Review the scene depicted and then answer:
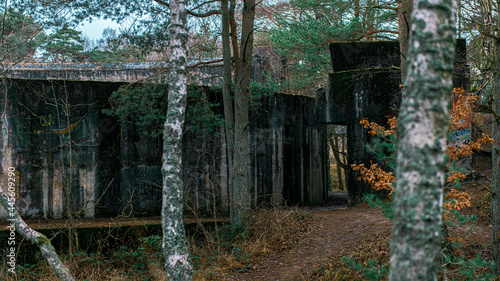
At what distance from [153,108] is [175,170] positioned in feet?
16.3

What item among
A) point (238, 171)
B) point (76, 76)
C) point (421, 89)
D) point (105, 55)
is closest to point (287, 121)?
point (238, 171)

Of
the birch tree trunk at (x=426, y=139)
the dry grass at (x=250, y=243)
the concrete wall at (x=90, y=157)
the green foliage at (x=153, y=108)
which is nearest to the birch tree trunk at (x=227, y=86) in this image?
the green foliage at (x=153, y=108)

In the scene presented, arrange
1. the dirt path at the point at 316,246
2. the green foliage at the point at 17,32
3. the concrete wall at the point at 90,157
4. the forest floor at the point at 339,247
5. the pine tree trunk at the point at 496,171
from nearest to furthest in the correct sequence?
the pine tree trunk at the point at 496,171 → the forest floor at the point at 339,247 → the green foliage at the point at 17,32 → the dirt path at the point at 316,246 → the concrete wall at the point at 90,157

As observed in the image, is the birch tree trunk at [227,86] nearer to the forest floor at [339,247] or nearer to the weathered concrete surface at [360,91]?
the forest floor at [339,247]

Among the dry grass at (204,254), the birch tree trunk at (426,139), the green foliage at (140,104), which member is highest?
the green foliage at (140,104)

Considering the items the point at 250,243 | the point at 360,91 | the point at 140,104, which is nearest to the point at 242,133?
the point at 250,243

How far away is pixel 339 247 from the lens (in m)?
6.90

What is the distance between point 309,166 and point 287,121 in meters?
1.55

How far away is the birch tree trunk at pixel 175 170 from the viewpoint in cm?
420

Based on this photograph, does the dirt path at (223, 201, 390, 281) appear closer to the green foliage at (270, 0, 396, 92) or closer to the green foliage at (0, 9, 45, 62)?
A: the green foliage at (0, 9, 45, 62)

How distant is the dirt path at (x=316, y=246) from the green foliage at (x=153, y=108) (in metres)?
3.31

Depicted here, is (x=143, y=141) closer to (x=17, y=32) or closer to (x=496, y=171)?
(x=17, y=32)

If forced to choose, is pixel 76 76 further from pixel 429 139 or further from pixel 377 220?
pixel 429 139

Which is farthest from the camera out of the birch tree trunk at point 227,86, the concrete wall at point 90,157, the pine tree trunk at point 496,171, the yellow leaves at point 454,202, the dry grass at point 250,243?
the concrete wall at point 90,157
